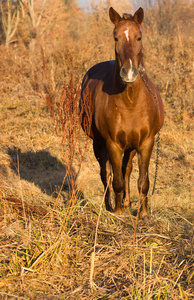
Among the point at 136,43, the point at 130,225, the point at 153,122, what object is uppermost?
the point at 136,43

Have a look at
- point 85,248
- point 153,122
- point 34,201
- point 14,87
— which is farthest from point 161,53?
point 85,248

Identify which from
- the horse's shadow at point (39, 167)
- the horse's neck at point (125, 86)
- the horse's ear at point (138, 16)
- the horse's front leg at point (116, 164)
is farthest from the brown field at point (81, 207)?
the horse's ear at point (138, 16)

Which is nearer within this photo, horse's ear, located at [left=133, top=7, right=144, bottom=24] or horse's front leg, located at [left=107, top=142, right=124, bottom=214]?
horse's ear, located at [left=133, top=7, right=144, bottom=24]

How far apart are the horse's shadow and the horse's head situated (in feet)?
10.5

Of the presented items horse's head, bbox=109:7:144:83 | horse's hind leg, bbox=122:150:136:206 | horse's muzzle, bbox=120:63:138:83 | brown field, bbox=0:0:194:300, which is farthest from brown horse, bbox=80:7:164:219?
horse's hind leg, bbox=122:150:136:206

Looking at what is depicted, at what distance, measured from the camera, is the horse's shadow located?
21.0 ft

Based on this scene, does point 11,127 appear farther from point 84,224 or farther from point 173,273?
point 173,273

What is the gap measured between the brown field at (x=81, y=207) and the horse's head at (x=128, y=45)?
→ 0.51m

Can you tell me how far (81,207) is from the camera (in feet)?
12.0

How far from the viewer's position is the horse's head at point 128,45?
3193 millimetres

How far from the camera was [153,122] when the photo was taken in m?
3.98

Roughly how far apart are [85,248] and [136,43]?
1.96 metres

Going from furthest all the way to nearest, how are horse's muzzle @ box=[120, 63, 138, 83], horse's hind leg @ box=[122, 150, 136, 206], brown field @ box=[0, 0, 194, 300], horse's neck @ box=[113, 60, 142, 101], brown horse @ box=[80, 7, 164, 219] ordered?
horse's hind leg @ box=[122, 150, 136, 206] < horse's neck @ box=[113, 60, 142, 101] < brown horse @ box=[80, 7, 164, 219] < horse's muzzle @ box=[120, 63, 138, 83] < brown field @ box=[0, 0, 194, 300]

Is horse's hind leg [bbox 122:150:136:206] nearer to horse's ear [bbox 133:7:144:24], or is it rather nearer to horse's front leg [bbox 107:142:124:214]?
horse's front leg [bbox 107:142:124:214]
